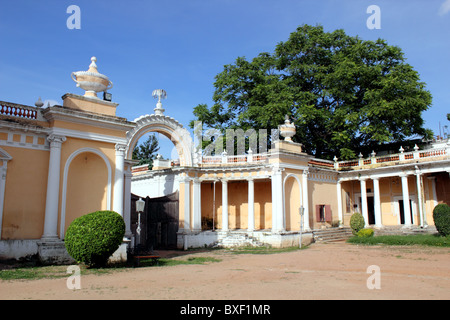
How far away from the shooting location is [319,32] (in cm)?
2870

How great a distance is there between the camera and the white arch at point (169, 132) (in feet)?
61.1

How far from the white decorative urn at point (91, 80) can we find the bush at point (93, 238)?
500cm

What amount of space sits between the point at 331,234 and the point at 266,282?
14919 mm

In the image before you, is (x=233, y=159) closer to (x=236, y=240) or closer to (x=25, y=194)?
(x=236, y=240)

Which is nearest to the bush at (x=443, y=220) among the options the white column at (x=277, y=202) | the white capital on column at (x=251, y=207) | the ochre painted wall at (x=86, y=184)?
the white column at (x=277, y=202)

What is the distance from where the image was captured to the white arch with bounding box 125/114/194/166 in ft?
61.1

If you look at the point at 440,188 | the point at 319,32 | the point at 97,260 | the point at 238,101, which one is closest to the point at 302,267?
the point at 97,260

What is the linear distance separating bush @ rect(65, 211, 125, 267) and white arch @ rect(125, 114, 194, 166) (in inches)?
285

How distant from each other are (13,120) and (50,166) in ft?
6.12

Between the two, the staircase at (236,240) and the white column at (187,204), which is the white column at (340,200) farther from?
the white column at (187,204)

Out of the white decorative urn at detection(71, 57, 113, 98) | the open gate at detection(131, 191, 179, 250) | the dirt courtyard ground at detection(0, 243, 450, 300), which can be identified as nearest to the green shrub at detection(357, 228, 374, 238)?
the dirt courtyard ground at detection(0, 243, 450, 300)

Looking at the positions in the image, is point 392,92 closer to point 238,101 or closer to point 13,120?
point 238,101

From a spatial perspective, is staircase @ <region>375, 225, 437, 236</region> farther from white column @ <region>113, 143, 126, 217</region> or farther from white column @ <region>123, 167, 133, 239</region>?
white column @ <region>113, 143, 126, 217</region>

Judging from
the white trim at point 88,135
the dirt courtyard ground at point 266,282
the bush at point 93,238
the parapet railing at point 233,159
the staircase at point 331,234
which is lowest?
Answer: the dirt courtyard ground at point 266,282
